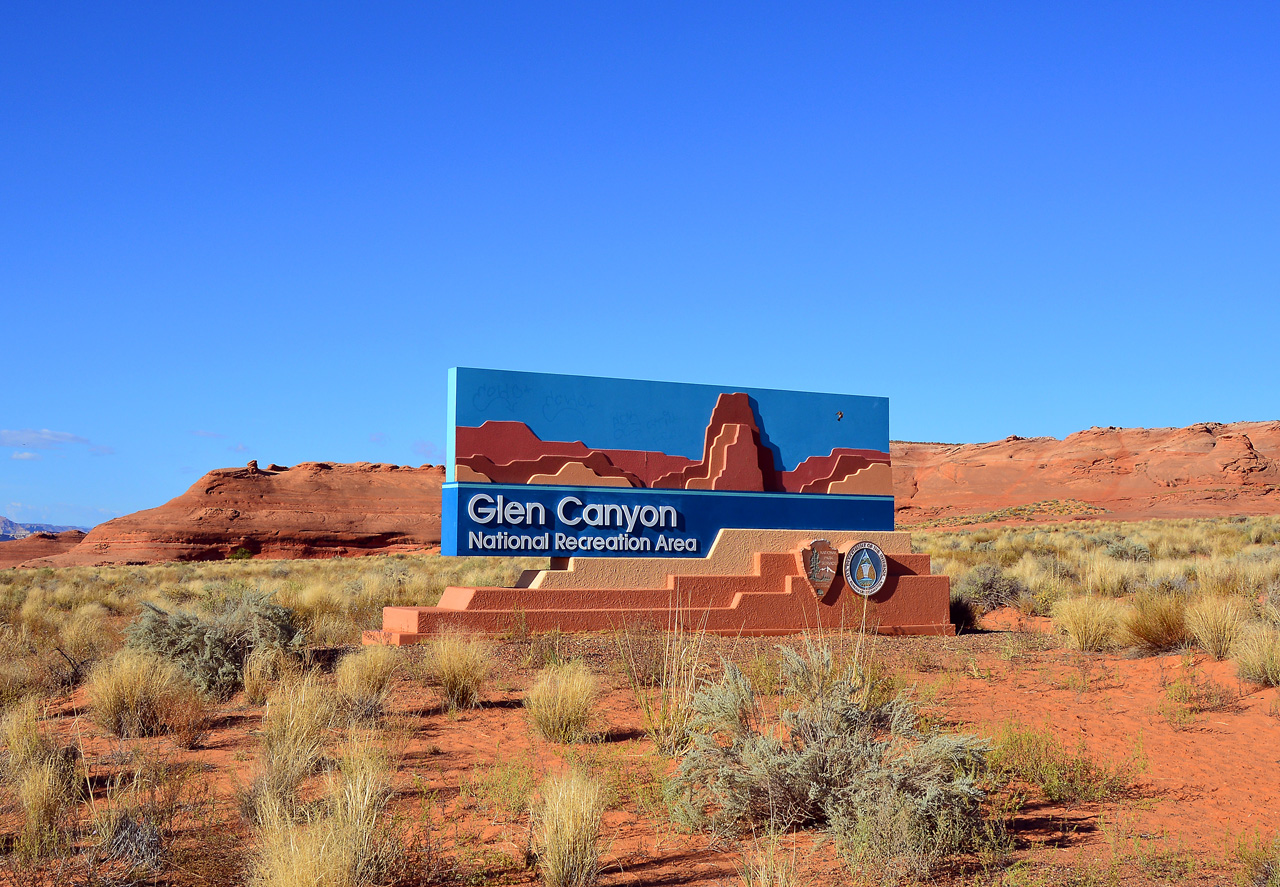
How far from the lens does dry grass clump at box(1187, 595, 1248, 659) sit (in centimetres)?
984

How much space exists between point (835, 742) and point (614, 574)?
26.7ft

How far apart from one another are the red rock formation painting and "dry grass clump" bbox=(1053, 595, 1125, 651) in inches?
140

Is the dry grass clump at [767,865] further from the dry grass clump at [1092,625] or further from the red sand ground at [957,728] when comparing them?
the dry grass clump at [1092,625]

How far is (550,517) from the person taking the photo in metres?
13.1

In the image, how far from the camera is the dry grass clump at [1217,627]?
9.84m

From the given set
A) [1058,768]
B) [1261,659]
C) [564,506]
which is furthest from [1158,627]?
[564,506]

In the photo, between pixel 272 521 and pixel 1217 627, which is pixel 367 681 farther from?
pixel 272 521

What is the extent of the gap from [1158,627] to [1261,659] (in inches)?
80.0

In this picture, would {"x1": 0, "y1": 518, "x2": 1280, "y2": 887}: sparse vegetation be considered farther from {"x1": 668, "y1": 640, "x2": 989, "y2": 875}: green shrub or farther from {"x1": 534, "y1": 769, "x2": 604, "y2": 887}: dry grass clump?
{"x1": 534, "y1": 769, "x2": 604, "y2": 887}: dry grass clump

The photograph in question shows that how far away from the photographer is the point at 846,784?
5.23 metres

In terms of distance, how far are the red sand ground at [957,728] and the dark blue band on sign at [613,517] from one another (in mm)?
2267

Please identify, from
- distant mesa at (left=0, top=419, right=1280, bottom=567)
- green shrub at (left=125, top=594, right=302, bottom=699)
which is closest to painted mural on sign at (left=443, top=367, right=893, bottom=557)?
green shrub at (left=125, top=594, right=302, bottom=699)

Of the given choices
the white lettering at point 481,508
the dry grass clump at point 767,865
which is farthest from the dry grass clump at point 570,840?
the white lettering at point 481,508

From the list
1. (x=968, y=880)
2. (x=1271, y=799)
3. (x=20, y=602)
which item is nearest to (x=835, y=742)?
(x=968, y=880)
